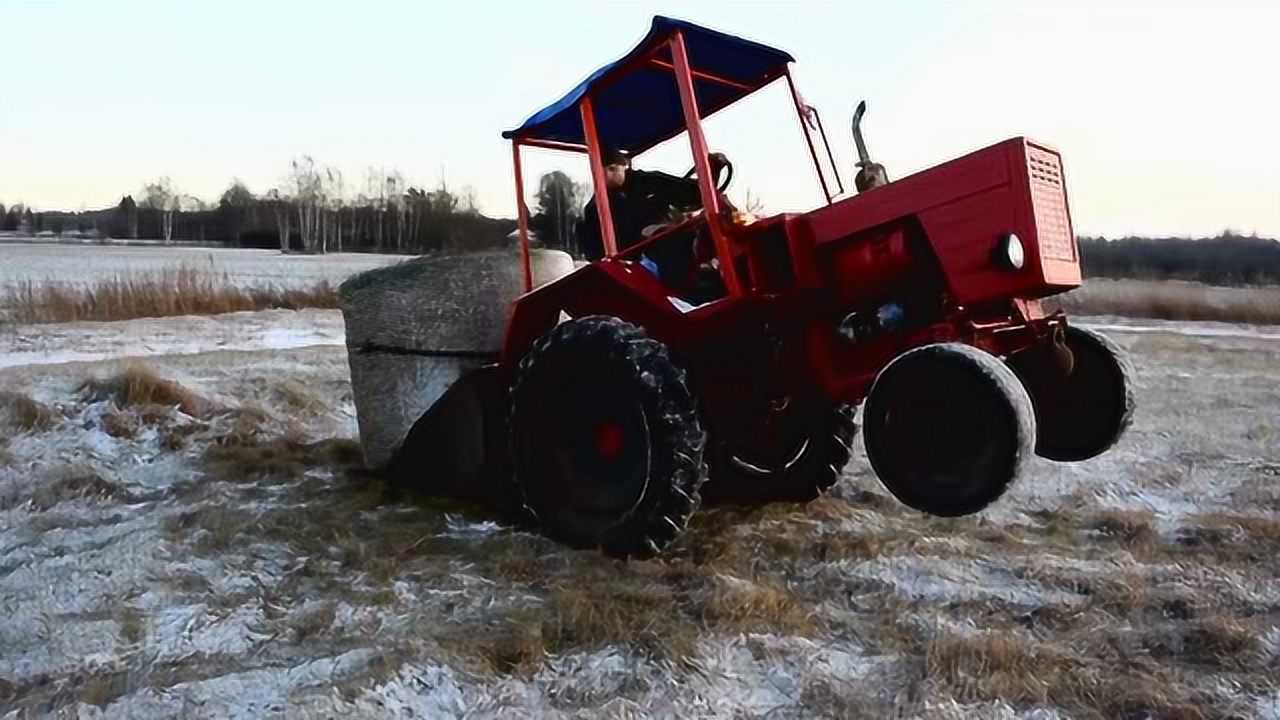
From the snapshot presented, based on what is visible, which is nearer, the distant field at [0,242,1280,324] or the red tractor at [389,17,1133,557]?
the red tractor at [389,17,1133,557]

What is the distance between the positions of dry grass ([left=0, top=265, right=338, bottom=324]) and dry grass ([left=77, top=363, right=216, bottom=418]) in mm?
6651

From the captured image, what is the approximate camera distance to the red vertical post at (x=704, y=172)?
421 cm

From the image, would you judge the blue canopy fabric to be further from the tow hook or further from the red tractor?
the tow hook

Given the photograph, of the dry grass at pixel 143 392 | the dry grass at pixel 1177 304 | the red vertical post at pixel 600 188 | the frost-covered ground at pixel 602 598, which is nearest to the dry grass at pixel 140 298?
the dry grass at pixel 143 392

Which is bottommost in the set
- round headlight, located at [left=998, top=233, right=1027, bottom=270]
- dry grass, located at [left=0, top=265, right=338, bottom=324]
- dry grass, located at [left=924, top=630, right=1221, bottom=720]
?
dry grass, located at [left=924, top=630, right=1221, bottom=720]

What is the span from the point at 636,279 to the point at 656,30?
1.11 meters

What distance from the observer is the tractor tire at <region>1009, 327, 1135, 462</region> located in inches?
159

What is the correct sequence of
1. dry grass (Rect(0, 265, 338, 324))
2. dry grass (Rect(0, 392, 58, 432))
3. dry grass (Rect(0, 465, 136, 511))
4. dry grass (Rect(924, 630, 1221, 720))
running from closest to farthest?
dry grass (Rect(924, 630, 1221, 720)) → dry grass (Rect(0, 465, 136, 511)) → dry grass (Rect(0, 392, 58, 432)) → dry grass (Rect(0, 265, 338, 324))

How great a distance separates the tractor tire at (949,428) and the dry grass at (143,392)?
222 inches

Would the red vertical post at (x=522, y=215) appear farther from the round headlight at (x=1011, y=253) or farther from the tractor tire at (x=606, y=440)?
the round headlight at (x=1011, y=253)

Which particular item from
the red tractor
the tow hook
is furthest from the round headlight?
the tow hook

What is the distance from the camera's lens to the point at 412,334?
6.10 metres

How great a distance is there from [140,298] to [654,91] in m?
12.7

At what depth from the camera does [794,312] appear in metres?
4.28
